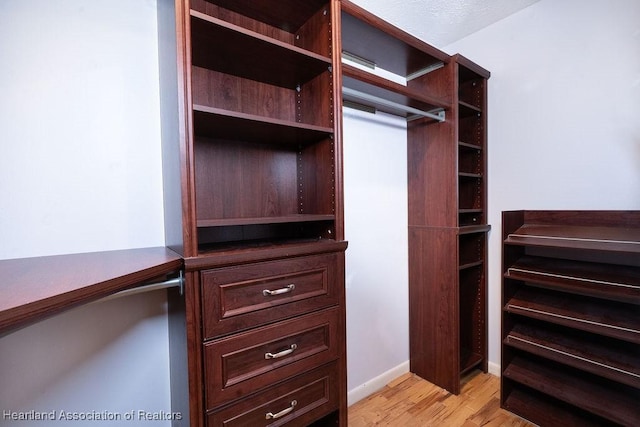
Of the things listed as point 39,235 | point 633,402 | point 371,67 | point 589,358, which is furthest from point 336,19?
point 633,402

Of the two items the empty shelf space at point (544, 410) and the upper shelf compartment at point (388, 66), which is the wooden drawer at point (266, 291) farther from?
the empty shelf space at point (544, 410)

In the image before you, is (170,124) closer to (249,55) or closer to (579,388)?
(249,55)

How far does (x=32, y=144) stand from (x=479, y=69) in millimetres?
2354

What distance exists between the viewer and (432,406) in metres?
1.73

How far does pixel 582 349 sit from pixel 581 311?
0.19 m

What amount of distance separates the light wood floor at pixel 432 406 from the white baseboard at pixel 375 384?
3 cm

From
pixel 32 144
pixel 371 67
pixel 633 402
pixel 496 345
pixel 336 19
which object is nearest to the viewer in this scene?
pixel 32 144

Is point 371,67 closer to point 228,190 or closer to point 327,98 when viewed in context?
point 327,98

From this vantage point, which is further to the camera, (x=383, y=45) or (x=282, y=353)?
(x=383, y=45)

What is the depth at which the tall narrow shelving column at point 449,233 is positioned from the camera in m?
1.80

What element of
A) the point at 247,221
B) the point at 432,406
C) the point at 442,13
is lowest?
the point at 432,406

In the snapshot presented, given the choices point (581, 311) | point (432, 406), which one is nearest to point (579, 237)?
point (581, 311)

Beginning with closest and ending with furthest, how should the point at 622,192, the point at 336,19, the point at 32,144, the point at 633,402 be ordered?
the point at 32,144, the point at 336,19, the point at 633,402, the point at 622,192

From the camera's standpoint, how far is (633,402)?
4.37ft
